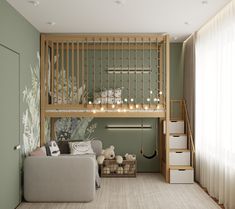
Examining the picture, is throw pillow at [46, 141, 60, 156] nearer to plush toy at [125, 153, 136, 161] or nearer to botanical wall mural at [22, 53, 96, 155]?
botanical wall mural at [22, 53, 96, 155]

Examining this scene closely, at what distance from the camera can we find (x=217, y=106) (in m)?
4.89

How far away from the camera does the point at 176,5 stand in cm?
429

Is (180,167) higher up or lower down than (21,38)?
lower down

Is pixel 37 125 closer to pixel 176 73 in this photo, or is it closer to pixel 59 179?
pixel 59 179

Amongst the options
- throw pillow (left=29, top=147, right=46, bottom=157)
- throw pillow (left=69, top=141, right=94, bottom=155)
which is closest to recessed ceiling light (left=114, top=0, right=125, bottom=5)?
throw pillow (left=29, top=147, right=46, bottom=157)

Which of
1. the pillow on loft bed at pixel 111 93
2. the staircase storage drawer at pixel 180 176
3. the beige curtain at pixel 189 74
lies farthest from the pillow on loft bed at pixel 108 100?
the staircase storage drawer at pixel 180 176

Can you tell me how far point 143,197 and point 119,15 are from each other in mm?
2691

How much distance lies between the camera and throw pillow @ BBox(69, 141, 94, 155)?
6.20 m

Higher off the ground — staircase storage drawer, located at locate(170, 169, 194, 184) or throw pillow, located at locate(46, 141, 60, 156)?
throw pillow, located at locate(46, 141, 60, 156)

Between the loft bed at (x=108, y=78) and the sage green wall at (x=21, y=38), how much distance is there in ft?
1.62

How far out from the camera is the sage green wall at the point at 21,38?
4082mm

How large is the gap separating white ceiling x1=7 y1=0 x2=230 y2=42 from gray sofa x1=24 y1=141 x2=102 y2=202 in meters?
2.07

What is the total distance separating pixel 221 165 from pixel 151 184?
1520mm

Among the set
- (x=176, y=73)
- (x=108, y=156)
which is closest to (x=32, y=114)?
(x=108, y=156)
